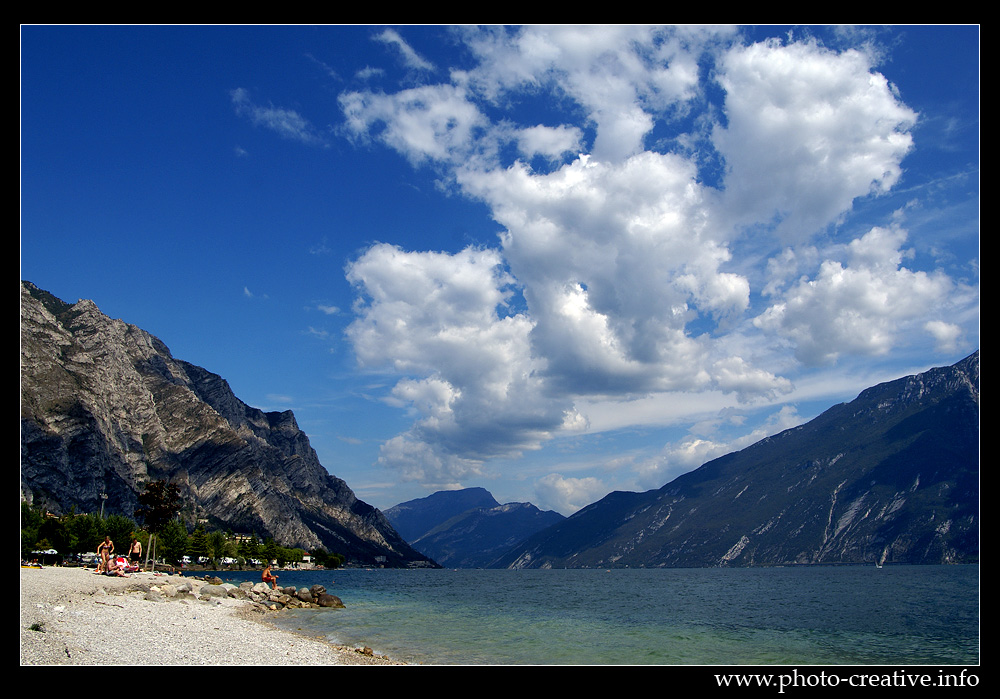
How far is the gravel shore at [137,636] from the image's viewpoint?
21.4 m

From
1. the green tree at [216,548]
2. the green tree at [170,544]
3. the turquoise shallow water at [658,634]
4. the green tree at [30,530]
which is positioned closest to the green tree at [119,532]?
the green tree at [170,544]

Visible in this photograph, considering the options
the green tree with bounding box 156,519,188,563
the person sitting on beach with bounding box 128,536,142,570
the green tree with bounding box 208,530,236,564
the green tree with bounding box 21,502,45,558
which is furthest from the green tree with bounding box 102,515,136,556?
the green tree with bounding box 208,530,236,564

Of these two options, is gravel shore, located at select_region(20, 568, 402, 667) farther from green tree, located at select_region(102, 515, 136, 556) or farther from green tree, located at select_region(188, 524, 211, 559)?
green tree, located at select_region(188, 524, 211, 559)

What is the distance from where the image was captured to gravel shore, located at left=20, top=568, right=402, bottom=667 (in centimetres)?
2142

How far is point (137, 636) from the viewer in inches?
1068

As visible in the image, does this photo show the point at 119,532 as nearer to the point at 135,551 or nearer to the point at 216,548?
the point at 216,548

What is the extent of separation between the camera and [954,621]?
200ft

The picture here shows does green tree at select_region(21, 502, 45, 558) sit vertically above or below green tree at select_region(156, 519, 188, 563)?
above
